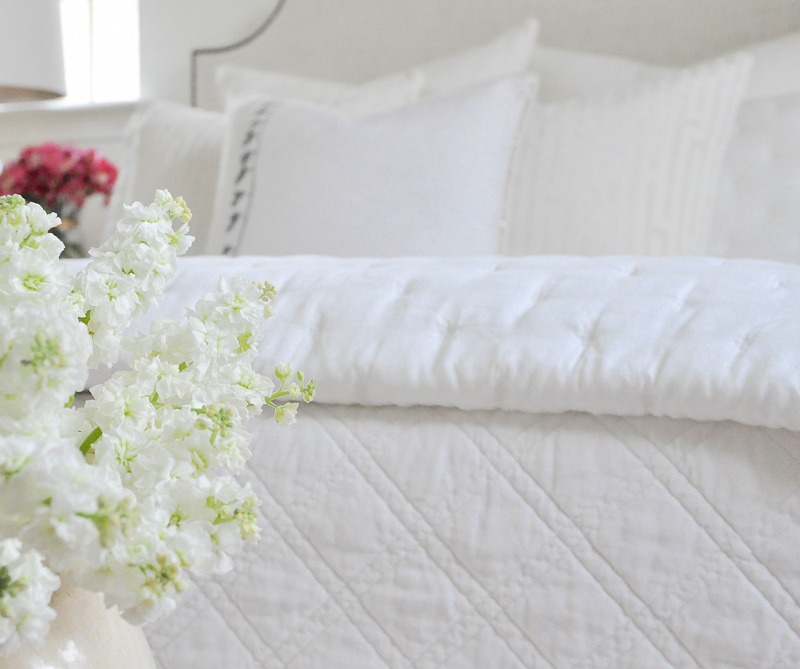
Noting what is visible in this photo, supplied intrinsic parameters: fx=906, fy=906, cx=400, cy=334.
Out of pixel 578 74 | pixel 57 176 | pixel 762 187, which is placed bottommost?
pixel 57 176

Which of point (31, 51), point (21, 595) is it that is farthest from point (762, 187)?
point (31, 51)

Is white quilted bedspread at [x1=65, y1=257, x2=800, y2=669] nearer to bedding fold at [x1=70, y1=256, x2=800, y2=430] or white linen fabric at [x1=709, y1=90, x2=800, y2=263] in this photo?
bedding fold at [x1=70, y1=256, x2=800, y2=430]

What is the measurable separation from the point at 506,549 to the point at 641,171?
1038mm

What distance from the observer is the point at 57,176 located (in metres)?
2.33

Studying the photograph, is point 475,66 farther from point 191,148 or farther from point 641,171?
point 191,148

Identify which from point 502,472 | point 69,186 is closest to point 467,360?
point 502,472

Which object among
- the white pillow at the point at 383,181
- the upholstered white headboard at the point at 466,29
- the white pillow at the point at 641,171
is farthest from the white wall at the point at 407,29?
the white pillow at the point at 383,181

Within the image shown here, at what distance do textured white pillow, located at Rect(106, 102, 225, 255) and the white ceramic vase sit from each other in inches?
58.0

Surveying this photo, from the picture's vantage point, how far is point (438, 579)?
0.79 m

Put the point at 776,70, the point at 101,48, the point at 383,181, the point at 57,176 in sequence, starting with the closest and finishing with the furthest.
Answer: the point at 383,181 < the point at 776,70 < the point at 57,176 < the point at 101,48

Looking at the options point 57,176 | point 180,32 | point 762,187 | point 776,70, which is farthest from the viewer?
point 180,32

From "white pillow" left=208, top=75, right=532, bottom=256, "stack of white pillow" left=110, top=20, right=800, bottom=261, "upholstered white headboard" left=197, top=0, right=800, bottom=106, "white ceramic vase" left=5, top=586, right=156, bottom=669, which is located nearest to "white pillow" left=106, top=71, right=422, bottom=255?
"stack of white pillow" left=110, top=20, right=800, bottom=261

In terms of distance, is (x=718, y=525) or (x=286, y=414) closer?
(x=286, y=414)

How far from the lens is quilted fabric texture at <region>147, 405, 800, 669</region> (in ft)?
2.36
